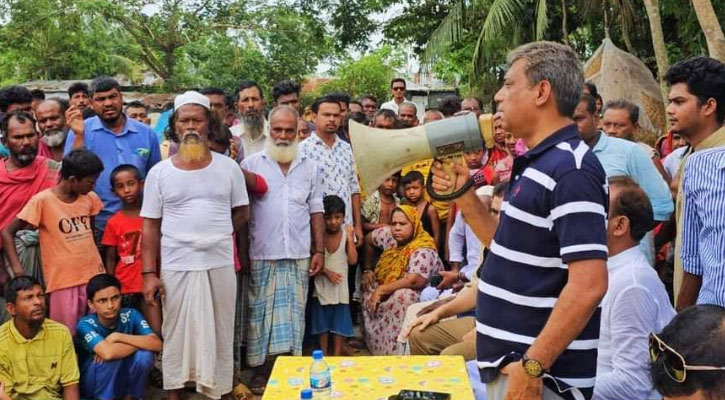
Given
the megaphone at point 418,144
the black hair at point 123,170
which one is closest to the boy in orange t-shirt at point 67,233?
the black hair at point 123,170

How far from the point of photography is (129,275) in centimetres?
479

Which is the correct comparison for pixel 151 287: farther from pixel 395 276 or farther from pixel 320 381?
pixel 320 381

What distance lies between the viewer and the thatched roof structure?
9.20m

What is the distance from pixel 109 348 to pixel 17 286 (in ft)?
2.23

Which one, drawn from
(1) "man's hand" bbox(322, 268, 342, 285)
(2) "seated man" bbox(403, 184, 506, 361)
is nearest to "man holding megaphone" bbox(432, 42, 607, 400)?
(2) "seated man" bbox(403, 184, 506, 361)

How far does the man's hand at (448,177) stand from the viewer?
2611 mm

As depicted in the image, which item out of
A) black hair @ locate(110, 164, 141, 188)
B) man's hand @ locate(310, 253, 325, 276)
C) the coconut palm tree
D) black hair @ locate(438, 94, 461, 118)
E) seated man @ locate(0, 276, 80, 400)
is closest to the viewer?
seated man @ locate(0, 276, 80, 400)

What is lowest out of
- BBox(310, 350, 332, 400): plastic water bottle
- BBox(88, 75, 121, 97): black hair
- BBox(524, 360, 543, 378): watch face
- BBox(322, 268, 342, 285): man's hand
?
BBox(322, 268, 342, 285): man's hand

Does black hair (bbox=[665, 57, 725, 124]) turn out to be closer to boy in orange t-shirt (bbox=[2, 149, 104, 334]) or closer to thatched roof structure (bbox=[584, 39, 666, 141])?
boy in orange t-shirt (bbox=[2, 149, 104, 334])

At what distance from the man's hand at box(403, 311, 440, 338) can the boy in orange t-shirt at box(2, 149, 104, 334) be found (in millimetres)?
2117

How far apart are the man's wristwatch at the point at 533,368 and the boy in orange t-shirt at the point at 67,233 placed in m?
3.37

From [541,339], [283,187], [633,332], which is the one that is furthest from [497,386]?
[283,187]

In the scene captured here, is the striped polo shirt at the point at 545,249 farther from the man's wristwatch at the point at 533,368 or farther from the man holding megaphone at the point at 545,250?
the man's wristwatch at the point at 533,368

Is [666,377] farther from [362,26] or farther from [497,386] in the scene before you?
[362,26]
